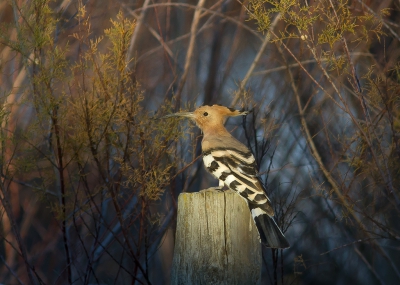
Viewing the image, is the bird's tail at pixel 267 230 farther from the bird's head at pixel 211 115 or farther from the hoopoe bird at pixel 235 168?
the bird's head at pixel 211 115

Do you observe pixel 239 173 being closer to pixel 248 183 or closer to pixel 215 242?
pixel 248 183

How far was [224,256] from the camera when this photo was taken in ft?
6.84

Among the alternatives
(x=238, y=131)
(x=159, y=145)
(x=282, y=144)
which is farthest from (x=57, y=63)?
(x=282, y=144)

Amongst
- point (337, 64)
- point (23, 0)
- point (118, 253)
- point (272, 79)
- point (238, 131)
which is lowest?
point (118, 253)

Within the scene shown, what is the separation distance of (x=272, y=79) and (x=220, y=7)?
29.8 inches

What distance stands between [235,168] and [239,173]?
4 cm

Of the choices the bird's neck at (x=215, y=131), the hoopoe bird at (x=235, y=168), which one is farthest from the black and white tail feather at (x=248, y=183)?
the bird's neck at (x=215, y=131)

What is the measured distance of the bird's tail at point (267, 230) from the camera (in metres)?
2.17

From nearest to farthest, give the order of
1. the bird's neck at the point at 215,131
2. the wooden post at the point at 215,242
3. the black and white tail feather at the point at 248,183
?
the wooden post at the point at 215,242, the black and white tail feather at the point at 248,183, the bird's neck at the point at 215,131

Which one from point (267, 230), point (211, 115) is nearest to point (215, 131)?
point (211, 115)

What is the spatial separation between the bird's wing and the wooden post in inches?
3.8

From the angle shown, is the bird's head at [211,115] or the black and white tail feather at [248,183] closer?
the black and white tail feather at [248,183]

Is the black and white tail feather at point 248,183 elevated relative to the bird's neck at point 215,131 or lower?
lower

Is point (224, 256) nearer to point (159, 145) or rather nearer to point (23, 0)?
point (159, 145)
